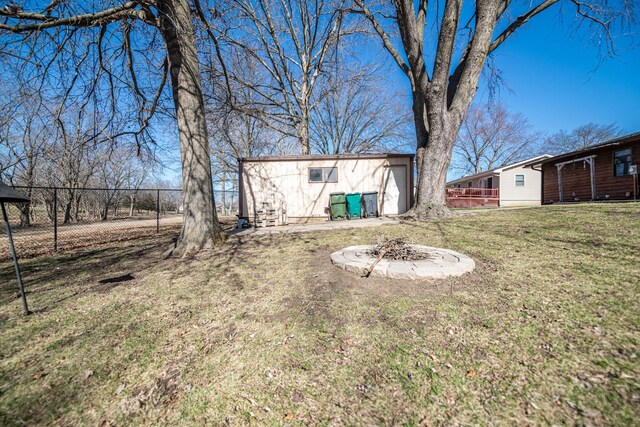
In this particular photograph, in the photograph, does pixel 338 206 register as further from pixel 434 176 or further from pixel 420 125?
pixel 420 125

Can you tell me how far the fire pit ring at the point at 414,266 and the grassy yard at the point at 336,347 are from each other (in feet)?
0.37

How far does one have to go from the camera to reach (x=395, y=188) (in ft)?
32.4

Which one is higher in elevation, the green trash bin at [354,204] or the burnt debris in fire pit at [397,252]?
the green trash bin at [354,204]

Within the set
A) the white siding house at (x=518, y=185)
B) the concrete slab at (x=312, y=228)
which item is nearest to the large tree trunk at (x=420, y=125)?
the concrete slab at (x=312, y=228)

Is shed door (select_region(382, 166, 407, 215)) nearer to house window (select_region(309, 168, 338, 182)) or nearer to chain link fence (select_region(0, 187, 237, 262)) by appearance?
house window (select_region(309, 168, 338, 182))

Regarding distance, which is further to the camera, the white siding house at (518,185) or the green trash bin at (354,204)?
the white siding house at (518,185)

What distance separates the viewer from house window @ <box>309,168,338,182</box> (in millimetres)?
9828

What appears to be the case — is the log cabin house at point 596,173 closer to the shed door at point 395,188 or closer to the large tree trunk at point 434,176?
the shed door at point 395,188

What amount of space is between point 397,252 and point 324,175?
6.99 metres

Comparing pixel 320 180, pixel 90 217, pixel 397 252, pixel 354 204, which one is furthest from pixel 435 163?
pixel 90 217

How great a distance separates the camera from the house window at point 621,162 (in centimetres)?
1037

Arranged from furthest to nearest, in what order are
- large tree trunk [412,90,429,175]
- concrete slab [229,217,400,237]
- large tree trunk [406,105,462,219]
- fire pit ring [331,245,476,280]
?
large tree trunk [412,90,429,175], concrete slab [229,217,400,237], large tree trunk [406,105,462,219], fire pit ring [331,245,476,280]

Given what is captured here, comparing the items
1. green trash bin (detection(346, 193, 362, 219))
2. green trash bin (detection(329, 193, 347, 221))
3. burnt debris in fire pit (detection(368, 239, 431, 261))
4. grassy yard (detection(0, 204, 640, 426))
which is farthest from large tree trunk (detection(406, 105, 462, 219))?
burnt debris in fire pit (detection(368, 239, 431, 261))

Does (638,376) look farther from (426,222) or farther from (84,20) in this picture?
(84,20)
